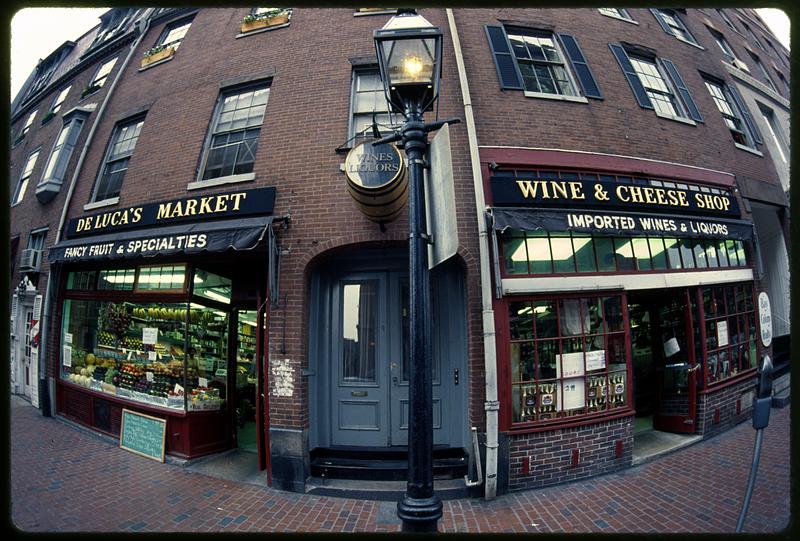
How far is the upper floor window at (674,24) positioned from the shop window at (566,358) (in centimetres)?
713

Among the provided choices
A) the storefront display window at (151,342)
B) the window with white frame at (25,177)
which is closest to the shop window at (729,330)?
the storefront display window at (151,342)

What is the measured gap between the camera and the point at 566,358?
486cm

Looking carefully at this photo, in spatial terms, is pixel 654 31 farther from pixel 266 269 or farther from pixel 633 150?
pixel 266 269

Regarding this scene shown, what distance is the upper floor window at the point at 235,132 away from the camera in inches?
231

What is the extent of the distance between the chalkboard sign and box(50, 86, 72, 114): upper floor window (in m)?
9.47

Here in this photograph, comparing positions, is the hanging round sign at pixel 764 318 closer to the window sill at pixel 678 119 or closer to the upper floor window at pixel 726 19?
the window sill at pixel 678 119

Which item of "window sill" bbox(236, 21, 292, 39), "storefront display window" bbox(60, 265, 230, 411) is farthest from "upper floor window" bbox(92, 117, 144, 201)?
"window sill" bbox(236, 21, 292, 39)

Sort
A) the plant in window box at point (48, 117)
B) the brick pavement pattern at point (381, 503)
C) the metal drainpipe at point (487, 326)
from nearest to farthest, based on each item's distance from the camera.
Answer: the brick pavement pattern at point (381, 503), the metal drainpipe at point (487, 326), the plant in window box at point (48, 117)

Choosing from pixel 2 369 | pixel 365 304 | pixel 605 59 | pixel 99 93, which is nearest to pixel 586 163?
pixel 605 59

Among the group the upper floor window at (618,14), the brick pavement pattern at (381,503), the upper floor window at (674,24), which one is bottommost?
the brick pavement pattern at (381,503)

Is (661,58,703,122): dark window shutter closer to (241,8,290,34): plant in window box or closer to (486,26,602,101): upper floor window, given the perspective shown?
(486,26,602,101): upper floor window

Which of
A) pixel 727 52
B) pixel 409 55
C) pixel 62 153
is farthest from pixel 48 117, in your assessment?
pixel 727 52

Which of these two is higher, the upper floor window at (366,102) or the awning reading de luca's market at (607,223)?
the upper floor window at (366,102)

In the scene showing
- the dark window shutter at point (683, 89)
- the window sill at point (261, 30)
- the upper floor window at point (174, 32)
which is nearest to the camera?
the window sill at point (261, 30)
